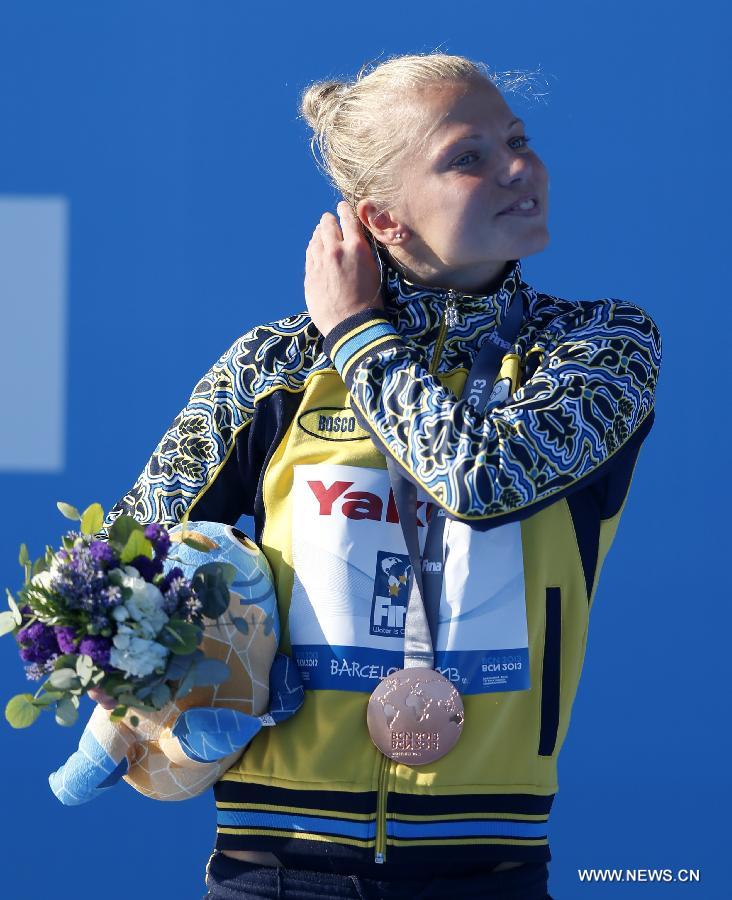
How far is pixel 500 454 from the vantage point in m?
1.76

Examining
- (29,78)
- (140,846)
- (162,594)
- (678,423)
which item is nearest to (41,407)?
(29,78)

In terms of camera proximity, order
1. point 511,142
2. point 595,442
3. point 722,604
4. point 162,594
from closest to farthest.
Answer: point 162,594
point 595,442
point 511,142
point 722,604

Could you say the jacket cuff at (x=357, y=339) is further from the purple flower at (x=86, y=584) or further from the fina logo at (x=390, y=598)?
the purple flower at (x=86, y=584)

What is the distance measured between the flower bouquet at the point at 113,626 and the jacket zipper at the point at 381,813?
24cm

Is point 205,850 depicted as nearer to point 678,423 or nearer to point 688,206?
point 678,423

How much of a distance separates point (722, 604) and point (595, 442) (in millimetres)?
1468

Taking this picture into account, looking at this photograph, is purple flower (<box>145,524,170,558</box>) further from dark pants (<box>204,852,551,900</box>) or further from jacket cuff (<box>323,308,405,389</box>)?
dark pants (<box>204,852,551,900</box>)

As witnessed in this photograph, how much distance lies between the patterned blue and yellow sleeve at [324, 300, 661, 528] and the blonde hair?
0.27m

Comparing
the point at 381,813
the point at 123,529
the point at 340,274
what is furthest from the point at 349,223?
the point at 381,813

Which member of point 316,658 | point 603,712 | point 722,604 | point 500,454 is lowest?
point 603,712

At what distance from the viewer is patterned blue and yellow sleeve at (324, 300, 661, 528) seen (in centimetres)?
A: 176

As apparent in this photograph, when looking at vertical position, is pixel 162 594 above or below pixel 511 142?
below

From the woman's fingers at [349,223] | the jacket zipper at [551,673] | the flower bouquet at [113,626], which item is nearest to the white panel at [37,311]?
the woman's fingers at [349,223]

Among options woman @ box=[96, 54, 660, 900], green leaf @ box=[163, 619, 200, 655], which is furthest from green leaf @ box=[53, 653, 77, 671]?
woman @ box=[96, 54, 660, 900]
